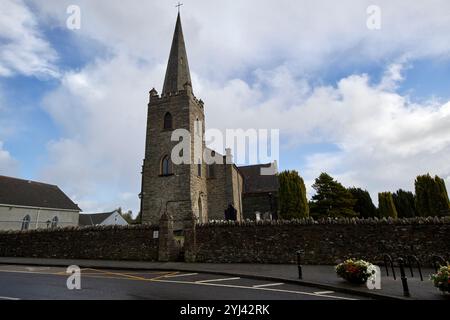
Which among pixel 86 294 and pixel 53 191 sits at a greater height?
pixel 53 191

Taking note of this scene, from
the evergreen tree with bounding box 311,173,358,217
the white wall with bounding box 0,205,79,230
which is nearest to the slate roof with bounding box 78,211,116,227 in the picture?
the white wall with bounding box 0,205,79,230

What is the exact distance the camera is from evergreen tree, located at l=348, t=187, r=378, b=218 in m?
37.5

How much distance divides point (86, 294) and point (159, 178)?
16.5 m

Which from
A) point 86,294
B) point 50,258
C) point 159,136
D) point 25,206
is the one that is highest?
point 159,136

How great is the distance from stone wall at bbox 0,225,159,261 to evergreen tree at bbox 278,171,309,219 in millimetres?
14519

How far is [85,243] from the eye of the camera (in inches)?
648

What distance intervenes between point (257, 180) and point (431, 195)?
20842mm

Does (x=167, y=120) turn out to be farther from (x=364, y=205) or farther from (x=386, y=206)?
(x=386, y=206)

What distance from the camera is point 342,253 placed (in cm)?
1273

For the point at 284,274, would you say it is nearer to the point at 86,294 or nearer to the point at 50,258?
the point at 86,294

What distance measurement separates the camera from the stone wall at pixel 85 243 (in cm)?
→ 1532

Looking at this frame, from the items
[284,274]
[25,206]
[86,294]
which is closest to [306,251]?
[284,274]

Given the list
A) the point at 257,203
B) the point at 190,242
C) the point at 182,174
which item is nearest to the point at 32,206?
the point at 182,174

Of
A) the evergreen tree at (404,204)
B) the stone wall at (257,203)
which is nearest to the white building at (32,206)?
the stone wall at (257,203)
